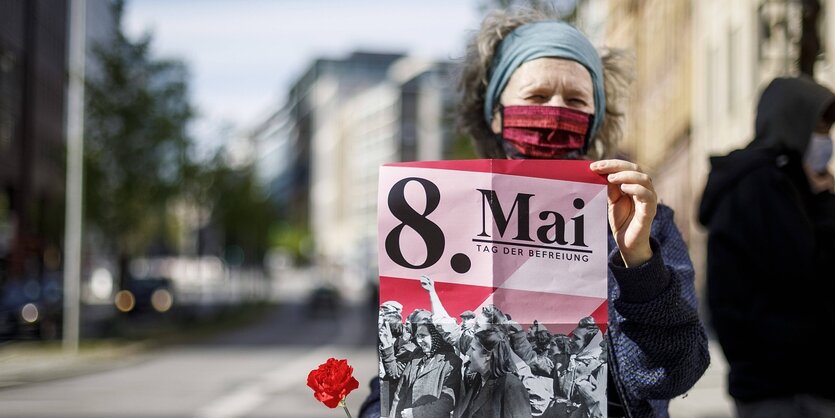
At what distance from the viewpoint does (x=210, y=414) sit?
1212 cm

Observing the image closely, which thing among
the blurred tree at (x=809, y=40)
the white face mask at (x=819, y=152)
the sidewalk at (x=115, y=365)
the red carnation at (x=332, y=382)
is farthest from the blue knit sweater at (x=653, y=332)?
the sidewalk at (x=115, y=365)

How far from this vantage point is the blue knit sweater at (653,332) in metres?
1.92

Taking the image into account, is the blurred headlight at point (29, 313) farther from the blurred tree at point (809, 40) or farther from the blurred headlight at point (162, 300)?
the blurred tree at point (809, 40)

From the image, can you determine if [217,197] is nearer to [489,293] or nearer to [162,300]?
[162,300]

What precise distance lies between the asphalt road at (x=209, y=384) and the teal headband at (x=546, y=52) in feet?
5.27

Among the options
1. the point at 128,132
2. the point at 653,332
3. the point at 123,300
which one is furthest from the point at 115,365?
the point at 653,332

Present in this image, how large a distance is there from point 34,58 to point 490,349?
49461 millimetres

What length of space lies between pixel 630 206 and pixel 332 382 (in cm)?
61

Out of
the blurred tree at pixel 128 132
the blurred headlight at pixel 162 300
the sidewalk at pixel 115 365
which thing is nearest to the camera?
the sidewalk at pixel 115 365

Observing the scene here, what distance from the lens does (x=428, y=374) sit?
1779 mm

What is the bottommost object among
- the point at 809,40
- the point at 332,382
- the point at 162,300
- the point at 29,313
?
the point at 162,300

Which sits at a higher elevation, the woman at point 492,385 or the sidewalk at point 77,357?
the woman at point 492,385

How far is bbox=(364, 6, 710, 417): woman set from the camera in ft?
6.26

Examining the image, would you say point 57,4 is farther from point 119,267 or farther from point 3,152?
point 119,267
